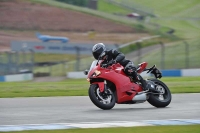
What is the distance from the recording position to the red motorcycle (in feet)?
32.8

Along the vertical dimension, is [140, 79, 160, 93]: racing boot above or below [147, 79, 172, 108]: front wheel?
above

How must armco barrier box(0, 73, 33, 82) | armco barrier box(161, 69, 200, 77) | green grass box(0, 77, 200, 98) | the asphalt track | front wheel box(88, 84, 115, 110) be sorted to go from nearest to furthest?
the asphalt track < front wheel box(88, 84, 115, 110) < green grass box(0, 77, 200, 98) < armco barrier box(0, 73, 33, 82) < armco barrier box(161, 69, 200, 77)

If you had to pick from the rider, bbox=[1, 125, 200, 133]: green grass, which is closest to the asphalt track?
the rider

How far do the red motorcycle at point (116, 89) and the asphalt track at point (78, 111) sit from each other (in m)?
0.17

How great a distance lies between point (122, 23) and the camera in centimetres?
6212

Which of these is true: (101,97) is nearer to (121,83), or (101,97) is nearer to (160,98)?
(121,83)

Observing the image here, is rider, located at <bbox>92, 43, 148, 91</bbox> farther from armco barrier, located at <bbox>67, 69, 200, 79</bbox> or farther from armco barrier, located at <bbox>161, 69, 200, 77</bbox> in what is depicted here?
armco barrier, located at <bbox>161, 69, 200, 77</bbox>

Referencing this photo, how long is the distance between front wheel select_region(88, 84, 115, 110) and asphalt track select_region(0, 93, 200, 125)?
13 cm

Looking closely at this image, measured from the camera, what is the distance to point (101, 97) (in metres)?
10.0

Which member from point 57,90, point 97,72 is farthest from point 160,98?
point 57,90

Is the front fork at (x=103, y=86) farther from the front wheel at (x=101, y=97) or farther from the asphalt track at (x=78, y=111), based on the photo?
the asphalt track at (x=78, y=111)

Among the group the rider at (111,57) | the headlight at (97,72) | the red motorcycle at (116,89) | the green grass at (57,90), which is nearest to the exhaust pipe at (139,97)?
the red motorcycle at (116,89)

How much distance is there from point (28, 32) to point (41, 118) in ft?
161

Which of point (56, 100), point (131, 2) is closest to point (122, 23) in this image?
point (131, 2)
